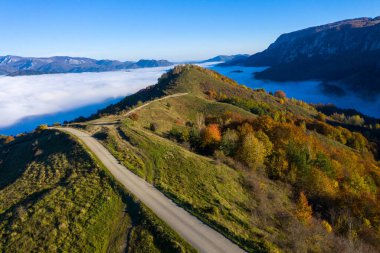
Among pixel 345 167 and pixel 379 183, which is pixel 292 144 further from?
pixel 379 183

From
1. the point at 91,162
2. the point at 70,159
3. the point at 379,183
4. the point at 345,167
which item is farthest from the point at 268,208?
the point at 379,183

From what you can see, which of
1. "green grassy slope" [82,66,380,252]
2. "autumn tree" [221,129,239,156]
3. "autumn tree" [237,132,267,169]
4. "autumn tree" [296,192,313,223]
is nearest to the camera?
"green grassy slope" [82,66,380,252]

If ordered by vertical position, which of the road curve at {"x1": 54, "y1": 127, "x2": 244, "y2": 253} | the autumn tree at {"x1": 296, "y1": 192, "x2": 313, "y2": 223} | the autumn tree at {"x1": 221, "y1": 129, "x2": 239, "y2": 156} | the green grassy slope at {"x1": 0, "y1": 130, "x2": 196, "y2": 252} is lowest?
the autumn tree at {"x1": 296, "y1": 192, "x2": 313, "y2": 223}

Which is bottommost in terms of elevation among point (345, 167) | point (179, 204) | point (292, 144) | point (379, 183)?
point (379, 183)

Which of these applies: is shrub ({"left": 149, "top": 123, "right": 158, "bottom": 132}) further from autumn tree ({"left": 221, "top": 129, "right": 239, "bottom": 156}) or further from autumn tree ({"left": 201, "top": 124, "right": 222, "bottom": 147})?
autumn tree ({"left": 221, "top": 129, "right": 239, "bottom": 156})

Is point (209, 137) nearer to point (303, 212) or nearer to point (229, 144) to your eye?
point (229, 144)

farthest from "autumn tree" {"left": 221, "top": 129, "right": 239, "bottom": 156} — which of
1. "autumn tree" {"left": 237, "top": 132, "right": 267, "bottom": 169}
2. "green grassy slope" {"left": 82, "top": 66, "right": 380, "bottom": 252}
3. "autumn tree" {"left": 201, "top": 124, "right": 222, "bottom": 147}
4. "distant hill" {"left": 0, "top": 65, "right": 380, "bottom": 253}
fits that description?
"autumn tree" {"left": 201, "top": 124, "right": 222, "bottom": 147}

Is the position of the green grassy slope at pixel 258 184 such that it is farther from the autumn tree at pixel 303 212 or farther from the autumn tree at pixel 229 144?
the autumn tree at pixel 229 144
